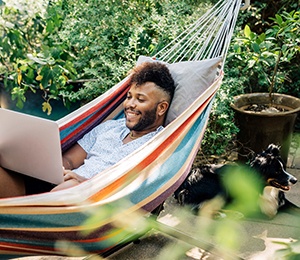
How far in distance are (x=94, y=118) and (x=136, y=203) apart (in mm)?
764

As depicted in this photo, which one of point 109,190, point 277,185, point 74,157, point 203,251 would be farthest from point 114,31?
point 109,190

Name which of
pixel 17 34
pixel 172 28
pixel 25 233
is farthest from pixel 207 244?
pixel 17 34

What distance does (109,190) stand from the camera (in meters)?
1.67

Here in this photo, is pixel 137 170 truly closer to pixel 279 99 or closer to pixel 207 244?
pixel 207 244

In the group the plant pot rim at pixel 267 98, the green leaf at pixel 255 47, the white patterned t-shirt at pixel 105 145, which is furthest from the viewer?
the green leaf at pixel 255 47

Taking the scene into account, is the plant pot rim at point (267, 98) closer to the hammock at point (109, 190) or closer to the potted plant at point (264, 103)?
the potted plant at point (264, 103)

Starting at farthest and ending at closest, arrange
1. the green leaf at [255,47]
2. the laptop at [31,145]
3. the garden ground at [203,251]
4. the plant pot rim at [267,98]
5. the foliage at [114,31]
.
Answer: the foliage at [114,31] → the green leaf at [255,47] → the plant pot rim at [267,98] → the garden ground at [203,251] → the laptop at [31,145]

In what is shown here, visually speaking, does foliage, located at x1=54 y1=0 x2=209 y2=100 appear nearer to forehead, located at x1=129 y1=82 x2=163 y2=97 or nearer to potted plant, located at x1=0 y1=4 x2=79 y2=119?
potted plant, located at x1=0 y1=4 x2=79 y2=119

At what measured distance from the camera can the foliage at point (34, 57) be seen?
3.46 meters

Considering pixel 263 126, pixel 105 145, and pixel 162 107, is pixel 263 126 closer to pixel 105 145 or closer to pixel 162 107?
pixel 162 107

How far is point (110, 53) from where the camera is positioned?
3459mm

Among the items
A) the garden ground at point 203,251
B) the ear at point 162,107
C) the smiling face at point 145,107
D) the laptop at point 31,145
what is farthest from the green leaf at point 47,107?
the laptop at point 31,145

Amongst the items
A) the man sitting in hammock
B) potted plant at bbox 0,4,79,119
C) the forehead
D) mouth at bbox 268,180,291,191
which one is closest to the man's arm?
the man sitting in hammock

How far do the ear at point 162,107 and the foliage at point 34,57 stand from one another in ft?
3.97
